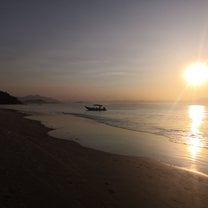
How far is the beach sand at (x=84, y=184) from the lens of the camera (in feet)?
26.2

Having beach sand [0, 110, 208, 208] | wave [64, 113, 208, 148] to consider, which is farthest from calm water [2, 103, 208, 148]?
beach sand [0, 110, 208, 208]

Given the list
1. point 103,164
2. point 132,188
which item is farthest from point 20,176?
point 103,164

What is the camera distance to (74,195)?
27.7 ft

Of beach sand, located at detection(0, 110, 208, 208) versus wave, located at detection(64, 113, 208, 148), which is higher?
beach sand, located at detection(0, 110, 208, 208)

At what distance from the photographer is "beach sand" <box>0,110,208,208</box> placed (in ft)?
26.2

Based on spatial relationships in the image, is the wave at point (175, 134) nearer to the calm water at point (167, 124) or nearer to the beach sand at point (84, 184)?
the calm water at point (167, 124)

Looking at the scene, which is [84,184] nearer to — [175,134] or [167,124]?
[175,134]

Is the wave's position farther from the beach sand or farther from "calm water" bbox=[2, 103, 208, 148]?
the beach sand

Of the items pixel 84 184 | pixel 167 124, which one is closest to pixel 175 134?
pixel 167 124

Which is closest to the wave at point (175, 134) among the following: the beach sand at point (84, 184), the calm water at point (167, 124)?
the calm water at point (167, 124)

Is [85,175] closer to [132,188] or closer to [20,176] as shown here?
[132,188]

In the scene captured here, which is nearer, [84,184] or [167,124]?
[84,184]

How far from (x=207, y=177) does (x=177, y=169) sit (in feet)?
5.21

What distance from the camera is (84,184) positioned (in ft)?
31.3
